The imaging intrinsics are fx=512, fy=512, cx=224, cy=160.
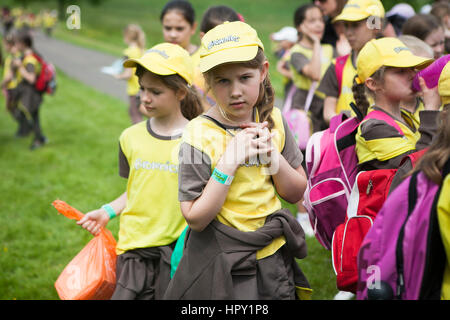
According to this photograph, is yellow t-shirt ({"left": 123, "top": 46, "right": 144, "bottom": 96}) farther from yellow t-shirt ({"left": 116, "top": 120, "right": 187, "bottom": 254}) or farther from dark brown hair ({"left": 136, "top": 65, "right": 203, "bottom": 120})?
yellow t-shirt ({"left": 116, "top": 120, "right": 187, "bottom": 254})

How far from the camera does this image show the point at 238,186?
2.27m

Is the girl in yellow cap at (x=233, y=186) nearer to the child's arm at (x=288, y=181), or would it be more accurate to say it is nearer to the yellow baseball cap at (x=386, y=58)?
the child's arm at (x=288, y=181)

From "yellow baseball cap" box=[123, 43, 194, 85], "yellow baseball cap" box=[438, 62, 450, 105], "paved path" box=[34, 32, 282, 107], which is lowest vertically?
"yellow baseball cap" box=[438, 62, 450, 105]

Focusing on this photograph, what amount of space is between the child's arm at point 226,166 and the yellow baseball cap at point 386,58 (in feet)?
3.94

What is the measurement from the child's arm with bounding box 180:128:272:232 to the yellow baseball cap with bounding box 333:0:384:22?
2292 millimetres

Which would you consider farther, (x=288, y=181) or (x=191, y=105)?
(x=191, y=105)

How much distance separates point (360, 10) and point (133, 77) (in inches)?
182

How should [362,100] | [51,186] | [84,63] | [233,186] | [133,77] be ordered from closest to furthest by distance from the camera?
[233,186], [362,100], [51,186], [133,77], [84,63]

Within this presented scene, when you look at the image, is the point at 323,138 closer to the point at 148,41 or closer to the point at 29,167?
the point at 29,167

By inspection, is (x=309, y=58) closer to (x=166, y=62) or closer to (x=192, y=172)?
(x=166, y=62)

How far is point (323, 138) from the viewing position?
10.3ft

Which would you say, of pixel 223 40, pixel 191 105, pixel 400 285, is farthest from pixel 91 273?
pixel 400 285

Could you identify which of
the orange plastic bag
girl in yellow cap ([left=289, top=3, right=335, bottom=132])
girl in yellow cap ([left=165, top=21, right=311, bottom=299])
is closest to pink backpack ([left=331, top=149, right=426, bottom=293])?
girl in yellow cap ([left=165, top=21, right=311, bottom=299])

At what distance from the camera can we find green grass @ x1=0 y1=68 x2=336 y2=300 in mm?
4676
